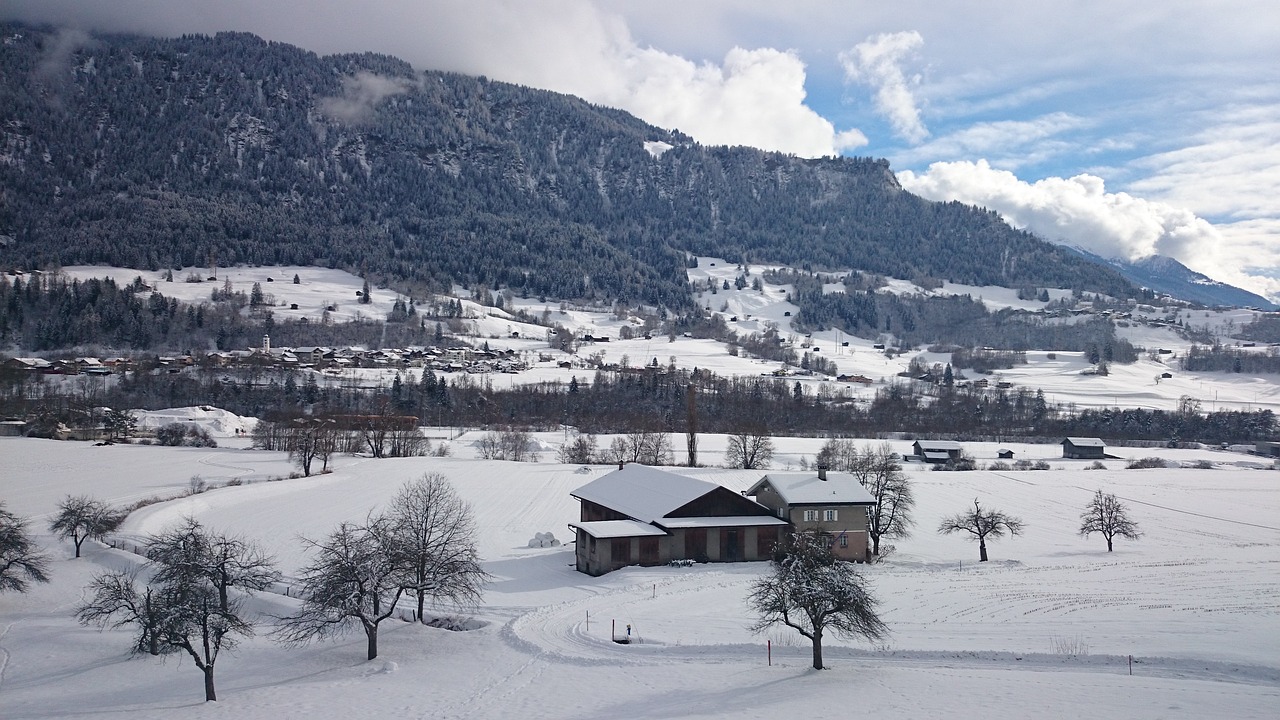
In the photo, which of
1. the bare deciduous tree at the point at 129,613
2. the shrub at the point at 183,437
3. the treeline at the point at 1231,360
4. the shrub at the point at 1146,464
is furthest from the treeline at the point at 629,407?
the treeline at the point at 1231,360

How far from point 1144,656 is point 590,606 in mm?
16764

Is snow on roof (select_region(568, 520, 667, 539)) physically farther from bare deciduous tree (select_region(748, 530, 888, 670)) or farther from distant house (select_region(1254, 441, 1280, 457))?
distant house (select_region(1254, 441, 1280, 457))

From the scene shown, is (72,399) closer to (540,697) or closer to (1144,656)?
(540,697)

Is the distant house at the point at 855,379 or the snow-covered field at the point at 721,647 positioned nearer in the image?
the snow-covered field at the point at 721,647

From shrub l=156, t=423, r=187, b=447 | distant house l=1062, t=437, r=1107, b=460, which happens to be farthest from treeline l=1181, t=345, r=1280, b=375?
shrub l=156, t=423, r=187, b=447

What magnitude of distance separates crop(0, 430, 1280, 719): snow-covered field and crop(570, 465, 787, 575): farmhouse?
1137 mm

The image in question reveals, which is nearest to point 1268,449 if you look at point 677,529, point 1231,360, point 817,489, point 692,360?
point 817,489

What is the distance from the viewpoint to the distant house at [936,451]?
8056cm

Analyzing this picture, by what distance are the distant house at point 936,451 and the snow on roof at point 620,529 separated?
50325mm

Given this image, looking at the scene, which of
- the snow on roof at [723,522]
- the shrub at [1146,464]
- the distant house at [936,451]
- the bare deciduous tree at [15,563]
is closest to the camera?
the bare deciduous tree at [15,563]

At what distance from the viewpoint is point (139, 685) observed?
2312cm

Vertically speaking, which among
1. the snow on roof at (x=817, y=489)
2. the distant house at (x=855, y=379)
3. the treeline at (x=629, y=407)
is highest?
the distant house at (x=855, y=379)

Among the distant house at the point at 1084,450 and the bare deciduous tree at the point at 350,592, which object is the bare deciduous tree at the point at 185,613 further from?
the distant house at the point at 1084,450

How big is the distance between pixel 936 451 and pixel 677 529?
171 feet
